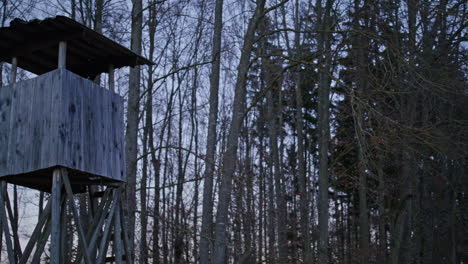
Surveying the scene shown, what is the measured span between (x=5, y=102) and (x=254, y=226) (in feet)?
60.9

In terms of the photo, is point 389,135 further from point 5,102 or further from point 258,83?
point 258,83

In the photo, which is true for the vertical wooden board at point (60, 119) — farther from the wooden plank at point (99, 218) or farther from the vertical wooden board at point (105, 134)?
the wooden plank at point (99, 218)

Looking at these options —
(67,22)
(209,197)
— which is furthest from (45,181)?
(209,197)

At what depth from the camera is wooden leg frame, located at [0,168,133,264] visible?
8742 mm

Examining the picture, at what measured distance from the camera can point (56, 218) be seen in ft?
28.4

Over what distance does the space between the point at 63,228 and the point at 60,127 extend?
76.1 inches

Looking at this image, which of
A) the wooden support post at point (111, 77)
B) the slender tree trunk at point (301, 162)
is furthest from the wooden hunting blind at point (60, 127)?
the slender tree trunk at point (301, 162)

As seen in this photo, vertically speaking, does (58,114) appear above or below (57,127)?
above

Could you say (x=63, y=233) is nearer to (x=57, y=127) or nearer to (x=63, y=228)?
(x=63, y=228)

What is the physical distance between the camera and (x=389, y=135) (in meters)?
11.3

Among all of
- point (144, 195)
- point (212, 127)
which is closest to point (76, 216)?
point (212, 127)

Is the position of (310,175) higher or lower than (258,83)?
lower

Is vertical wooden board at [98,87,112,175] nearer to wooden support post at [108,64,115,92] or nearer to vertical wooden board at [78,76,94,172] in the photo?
vertical wooden board at [78,76,94,172]

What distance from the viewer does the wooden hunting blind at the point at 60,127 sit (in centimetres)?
888
